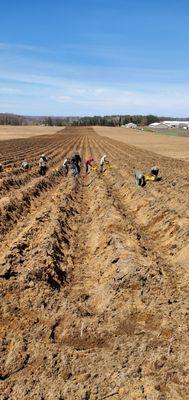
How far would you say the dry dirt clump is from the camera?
6.10 meters

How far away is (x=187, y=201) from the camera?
16.0 metres

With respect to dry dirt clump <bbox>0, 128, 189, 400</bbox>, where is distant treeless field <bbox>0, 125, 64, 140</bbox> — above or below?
below

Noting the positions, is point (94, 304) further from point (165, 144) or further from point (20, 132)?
point (20, 132)

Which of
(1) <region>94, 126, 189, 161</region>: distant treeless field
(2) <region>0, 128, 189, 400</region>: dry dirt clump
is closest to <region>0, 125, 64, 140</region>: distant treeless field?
(1) <region>94, 126, 189, 161</region>: distant treeless field

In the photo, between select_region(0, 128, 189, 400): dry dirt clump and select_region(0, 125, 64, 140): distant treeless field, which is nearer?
select_region(0, 128, 189, 400): dry dirt clump

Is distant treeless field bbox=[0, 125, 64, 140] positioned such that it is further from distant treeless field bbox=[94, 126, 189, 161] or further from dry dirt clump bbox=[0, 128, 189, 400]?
dry dirt clump bbox=[0, 128, 189, 400]

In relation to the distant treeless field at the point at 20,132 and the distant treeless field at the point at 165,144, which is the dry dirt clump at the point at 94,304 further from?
the distant treeless field at the point at 20,132

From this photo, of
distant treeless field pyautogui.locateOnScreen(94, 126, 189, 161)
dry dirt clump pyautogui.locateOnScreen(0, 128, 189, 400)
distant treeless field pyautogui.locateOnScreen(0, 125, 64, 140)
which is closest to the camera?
dry dirt clump pyautogui.locateOnScreen(0, 128, 189, 400)

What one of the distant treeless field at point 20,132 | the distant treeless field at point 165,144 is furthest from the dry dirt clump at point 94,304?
the distant treeless field at point 20,132

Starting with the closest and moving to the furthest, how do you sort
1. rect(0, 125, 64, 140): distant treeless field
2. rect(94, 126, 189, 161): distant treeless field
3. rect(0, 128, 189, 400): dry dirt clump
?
1. rect(0, 128, 189, 400): dry dirt clump
2. rect(94, 126, 189, 161): distant treeless field
3. rect(0, 125, 64, 140): distant treeless field

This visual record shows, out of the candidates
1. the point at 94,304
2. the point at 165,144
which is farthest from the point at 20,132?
the point at 94,304

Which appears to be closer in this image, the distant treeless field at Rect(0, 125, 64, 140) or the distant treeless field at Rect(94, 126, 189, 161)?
the distant treeless field at Rect(94, 126, 189, 161)

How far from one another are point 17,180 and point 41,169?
355 centimetres

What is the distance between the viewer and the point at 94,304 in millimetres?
8438
